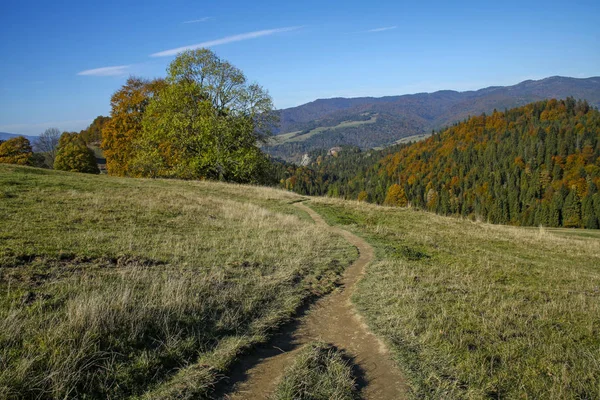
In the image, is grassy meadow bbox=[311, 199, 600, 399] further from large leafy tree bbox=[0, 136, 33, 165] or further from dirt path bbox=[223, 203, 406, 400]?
large leafy tree bbox=[0, 136, 33, 165]

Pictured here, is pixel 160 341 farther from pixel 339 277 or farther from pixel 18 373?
pixel 339 277

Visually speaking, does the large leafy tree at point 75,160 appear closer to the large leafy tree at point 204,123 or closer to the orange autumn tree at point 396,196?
the large leafy tree at point 204,123

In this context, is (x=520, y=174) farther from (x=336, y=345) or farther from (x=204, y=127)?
(x=336, y=345)

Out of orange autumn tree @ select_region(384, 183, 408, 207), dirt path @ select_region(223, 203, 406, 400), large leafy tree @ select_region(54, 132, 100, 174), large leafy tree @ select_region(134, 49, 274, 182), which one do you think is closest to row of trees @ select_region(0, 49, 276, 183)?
large leafy tree @ select_region(134, 49, 274, 182)

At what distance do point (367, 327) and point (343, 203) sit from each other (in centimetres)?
2007

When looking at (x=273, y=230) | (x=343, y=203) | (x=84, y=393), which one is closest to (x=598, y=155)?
(x=343, y=203)

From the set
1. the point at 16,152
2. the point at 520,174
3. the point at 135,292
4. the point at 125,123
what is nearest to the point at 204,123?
the point at 125,123

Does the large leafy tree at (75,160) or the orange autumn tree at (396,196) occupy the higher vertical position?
the large leafy tree at (75,160)

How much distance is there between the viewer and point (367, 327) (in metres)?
7.38

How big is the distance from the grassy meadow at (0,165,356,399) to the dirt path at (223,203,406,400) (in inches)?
14.2

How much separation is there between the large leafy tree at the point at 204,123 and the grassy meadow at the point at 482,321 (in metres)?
23.6

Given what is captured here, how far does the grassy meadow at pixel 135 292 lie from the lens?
493cm

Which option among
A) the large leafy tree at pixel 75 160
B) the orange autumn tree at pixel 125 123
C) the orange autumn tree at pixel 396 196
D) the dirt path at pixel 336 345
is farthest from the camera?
the orange autumn tree at pixel 396 196

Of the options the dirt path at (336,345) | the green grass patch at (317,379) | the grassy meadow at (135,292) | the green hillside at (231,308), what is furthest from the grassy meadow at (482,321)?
the grassy meadow at (135,292)
